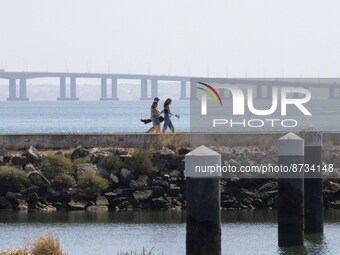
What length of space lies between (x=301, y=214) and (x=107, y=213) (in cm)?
872

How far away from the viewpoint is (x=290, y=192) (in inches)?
1085

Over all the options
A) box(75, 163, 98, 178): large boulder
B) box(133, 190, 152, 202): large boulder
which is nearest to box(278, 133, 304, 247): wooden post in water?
box(133, 190, 152, 202): large boulder

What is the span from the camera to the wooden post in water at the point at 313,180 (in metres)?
29.4

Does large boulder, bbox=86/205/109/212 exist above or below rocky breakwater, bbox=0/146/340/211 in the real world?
below

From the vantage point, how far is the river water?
28500 millimetres

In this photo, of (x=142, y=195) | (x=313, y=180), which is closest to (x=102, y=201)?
(x=142, y=195)

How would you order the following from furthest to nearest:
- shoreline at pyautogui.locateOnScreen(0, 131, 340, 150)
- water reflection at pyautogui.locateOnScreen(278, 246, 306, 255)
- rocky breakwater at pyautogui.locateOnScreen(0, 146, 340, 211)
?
1. shoreline at pyautogui.locateOnScreen(0, 131, 340, 150)
2. rocky breakwater at pyautogui.locateOnScreen(0, 146, 340, 211)
3. water reflection at pyautogui.locateOnScreen(278, 246, 306, 255)

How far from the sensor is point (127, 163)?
37312mm

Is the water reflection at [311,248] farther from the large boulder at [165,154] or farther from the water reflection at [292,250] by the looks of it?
the large boulder at [165,154]

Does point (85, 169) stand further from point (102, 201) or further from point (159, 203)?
point (159, 203)

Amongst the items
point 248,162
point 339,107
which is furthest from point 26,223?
point 339,107

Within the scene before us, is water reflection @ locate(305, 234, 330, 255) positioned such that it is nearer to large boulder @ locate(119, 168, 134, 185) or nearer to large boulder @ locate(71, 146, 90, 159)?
large boulder @ locate(119, 168, 134, 185)

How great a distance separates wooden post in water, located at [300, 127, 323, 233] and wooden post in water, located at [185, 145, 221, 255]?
7176mm

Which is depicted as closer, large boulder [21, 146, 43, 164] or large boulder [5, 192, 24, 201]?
large boulder [5, 192, 24, 201]
